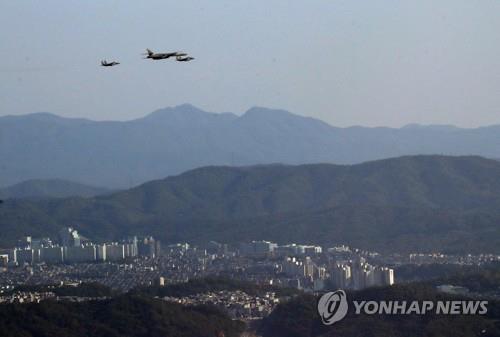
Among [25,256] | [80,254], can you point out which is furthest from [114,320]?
[80,254]

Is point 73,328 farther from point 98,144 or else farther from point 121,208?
point 98,144

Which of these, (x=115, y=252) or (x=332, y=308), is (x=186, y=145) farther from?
(x=332, y=308)

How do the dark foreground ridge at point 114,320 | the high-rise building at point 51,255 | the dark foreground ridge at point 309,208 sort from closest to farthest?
the dark foreground ridge at point 114,320, the high-rise building at point 51,255, the dark foreground ridge at point 309,208

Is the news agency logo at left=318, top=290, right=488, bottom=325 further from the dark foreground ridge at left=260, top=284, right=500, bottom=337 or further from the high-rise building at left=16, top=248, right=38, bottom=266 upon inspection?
the high-rise building at left=16, top=248, right=38, bottom=266

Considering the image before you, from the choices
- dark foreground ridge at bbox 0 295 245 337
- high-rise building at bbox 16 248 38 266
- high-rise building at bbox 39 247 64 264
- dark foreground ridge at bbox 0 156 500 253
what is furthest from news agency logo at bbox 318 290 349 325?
high-rise building at bbox 39 247 64 264

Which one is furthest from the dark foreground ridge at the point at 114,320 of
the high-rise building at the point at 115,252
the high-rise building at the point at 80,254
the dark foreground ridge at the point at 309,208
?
the high-rise building at the point at 115,252

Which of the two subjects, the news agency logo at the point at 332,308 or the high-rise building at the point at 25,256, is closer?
the news agency logo at the point at 332,308

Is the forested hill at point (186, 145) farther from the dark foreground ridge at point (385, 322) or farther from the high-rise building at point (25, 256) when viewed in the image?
the dark foreground ridge at point (385, 322)
